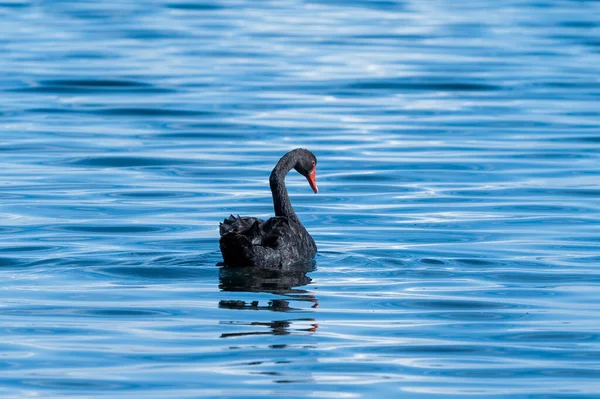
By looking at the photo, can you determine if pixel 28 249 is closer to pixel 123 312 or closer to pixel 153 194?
pixel 123 312

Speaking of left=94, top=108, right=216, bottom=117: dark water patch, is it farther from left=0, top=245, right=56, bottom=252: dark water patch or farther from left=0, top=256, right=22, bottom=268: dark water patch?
left=0, top=256, right=22, bottom=268: dark water patch

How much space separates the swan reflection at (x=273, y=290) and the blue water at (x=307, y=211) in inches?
1.4

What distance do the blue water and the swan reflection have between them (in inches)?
1.4

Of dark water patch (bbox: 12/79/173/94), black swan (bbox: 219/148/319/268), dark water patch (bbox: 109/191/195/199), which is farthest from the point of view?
dark water patch (bbox: 12/79/173/94)

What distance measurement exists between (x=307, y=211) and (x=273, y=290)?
4.66 m

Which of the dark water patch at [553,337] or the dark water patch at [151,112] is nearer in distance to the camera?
the dark water patch at [553,337]

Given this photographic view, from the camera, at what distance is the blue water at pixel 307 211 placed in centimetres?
839

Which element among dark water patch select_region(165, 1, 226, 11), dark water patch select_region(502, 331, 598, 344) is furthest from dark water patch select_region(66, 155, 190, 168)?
dark water patch select_region(165, 1, 226, 11)

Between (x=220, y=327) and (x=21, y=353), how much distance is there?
134 cm

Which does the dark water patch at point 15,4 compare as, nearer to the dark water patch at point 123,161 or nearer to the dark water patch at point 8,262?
the dark water patch at point 123,161

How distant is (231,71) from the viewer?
28062 millimetres

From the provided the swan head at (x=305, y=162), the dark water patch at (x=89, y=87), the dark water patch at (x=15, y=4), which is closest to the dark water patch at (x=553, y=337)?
the swan head at (x=305, y=162)

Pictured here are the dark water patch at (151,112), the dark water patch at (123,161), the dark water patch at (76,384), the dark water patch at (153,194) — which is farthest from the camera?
the dark water patch at (151,112)

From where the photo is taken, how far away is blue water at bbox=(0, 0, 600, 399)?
27.5ft
